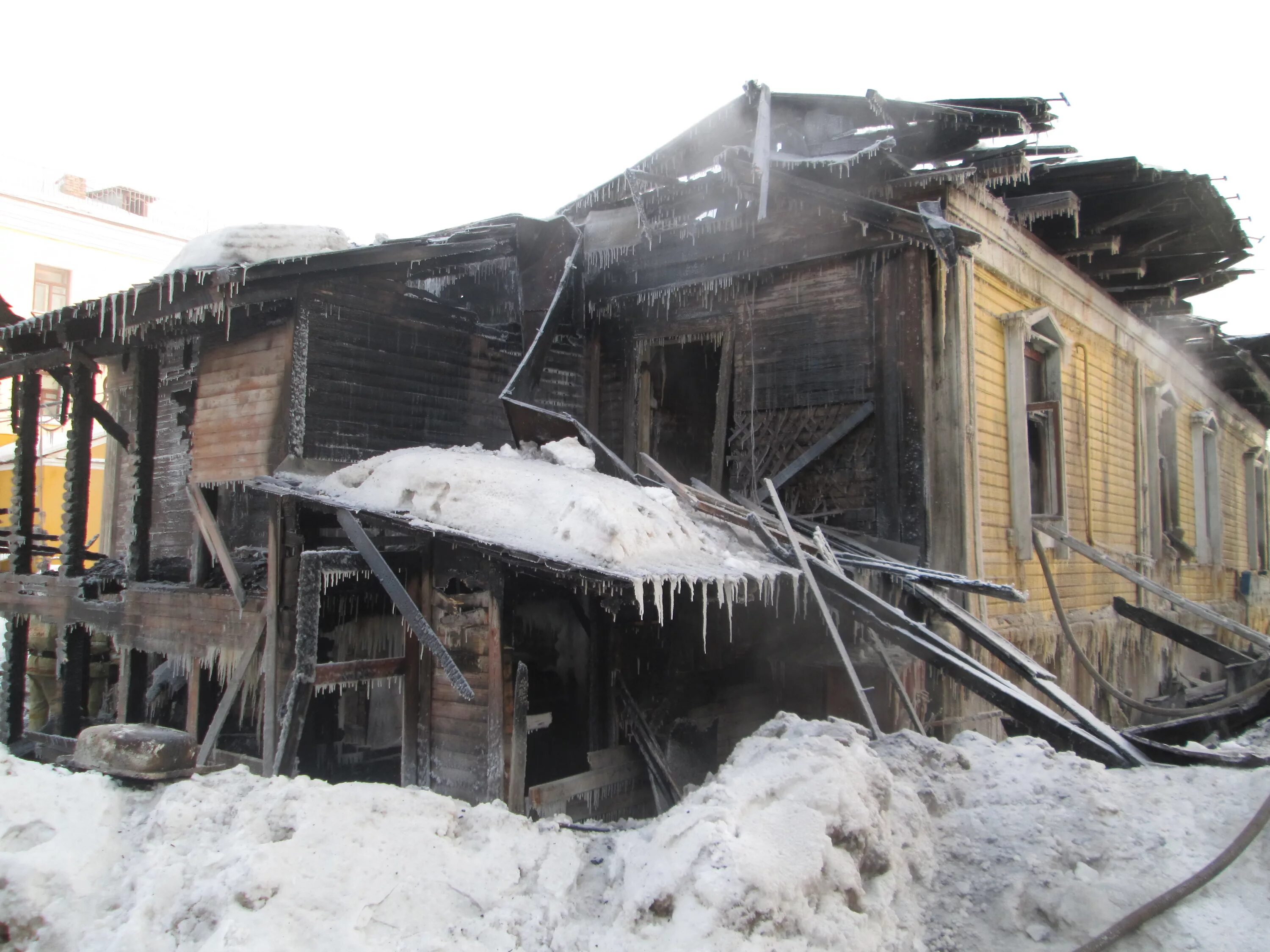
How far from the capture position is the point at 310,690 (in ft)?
20.2

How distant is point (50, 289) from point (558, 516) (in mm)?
23648

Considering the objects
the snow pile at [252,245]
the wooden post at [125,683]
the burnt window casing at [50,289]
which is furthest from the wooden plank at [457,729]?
the burnt window casing at [50,289]

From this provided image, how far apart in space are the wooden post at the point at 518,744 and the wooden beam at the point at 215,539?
3.41 meters

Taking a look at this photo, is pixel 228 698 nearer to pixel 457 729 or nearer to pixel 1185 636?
pixel 457 729

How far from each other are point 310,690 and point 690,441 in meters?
6.33

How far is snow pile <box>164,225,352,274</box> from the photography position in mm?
9141

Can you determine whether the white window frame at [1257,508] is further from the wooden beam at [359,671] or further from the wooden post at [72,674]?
the wooden post at [72,674]

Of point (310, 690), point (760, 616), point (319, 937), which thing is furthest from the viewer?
point (760, 616)

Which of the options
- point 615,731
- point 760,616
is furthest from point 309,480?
point 760,616

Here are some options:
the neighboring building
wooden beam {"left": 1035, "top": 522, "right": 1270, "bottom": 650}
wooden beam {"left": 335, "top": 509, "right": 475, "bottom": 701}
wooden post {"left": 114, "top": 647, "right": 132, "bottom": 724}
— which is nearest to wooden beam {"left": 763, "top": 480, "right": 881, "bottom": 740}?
wooden beam {"left": 335, "top": 509, "right": 475, "bottom": 701}

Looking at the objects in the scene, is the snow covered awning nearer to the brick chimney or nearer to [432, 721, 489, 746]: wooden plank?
[432, 721, 489, 746]: wooden plank

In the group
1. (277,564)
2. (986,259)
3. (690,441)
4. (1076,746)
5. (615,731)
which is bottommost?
(615,731)

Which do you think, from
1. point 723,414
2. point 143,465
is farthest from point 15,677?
point 723,414

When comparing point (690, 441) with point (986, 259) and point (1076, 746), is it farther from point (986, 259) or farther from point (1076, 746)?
point (1076, 746)
